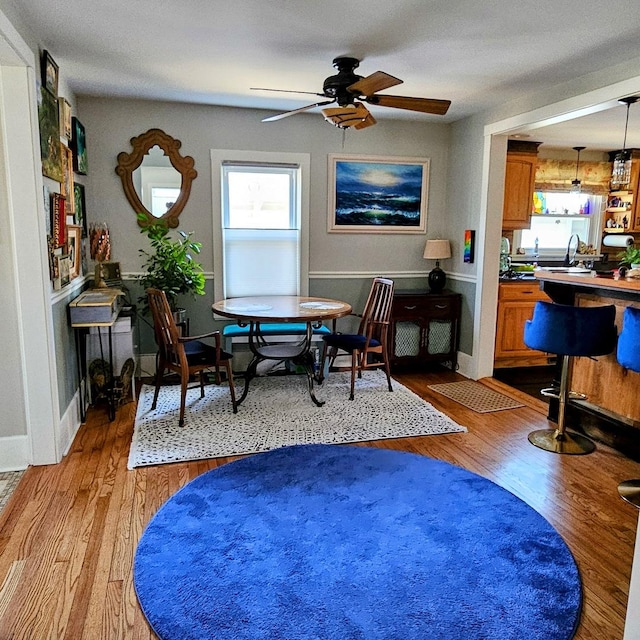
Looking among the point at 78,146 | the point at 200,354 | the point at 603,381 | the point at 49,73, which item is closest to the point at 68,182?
the point at 78,146

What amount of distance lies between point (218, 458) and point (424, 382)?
88.7 inches

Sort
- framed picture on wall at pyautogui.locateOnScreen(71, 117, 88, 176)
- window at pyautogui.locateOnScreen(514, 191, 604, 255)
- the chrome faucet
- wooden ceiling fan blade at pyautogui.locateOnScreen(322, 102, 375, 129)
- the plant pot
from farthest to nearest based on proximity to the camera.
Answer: window at pyautogui.locateOnScreen(514, 191, 604, 255)
the chrome faucet
the plant pot
framed picture on wall at pyautogui.locateOnScreen(71, 117, 88, 176)
wooden ceiling fan blade at pyautogui.locateOnScreen(322, 102, 375, 129)

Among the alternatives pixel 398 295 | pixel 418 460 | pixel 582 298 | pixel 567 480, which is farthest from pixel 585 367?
pixel 398 295

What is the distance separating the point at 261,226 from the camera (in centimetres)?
488

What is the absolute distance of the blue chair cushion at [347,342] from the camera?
410 cm

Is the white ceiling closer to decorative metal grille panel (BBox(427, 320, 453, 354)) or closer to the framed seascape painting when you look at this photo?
the framed seascape painting

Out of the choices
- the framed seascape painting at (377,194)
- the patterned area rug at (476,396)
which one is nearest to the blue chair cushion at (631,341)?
the patterned area rug at (476,396)

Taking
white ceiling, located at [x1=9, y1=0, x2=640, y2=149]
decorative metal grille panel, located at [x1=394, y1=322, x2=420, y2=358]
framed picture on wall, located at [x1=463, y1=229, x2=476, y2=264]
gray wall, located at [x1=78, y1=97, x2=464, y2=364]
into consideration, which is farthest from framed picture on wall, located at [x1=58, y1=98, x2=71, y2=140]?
framed picture on wall, located at [x1=463, y1=229, x2=476, y2=264]

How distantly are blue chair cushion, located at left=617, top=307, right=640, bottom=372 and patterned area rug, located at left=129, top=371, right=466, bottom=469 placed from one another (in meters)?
1.16

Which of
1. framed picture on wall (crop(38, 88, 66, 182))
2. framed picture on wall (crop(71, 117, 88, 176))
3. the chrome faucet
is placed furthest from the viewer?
the chrome faucet

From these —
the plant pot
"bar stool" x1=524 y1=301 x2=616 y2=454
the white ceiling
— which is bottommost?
the plant pot

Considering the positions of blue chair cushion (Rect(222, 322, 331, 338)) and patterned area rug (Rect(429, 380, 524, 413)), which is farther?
blue chair cushion (Rect(222, 322, 331, 338))

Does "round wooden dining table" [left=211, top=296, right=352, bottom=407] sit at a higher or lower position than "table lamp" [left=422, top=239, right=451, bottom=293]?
lower

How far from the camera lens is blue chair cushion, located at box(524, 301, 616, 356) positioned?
119 inches
